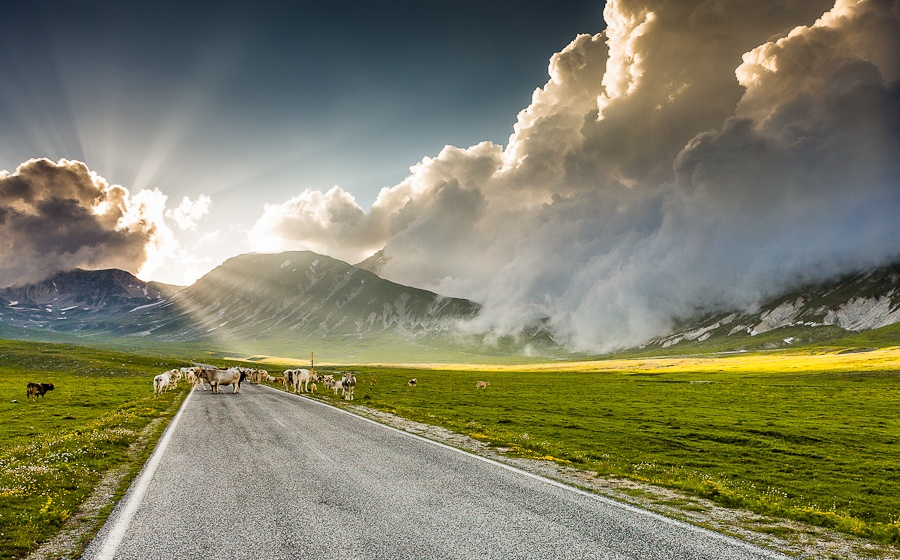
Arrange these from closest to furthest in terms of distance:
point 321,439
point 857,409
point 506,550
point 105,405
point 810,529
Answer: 1. point 506,550
2. point 810,529
3. point 321,439
4. point 105,405
5. point 857,409

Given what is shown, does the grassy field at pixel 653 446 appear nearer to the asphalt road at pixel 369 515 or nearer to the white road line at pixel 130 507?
the white road line at pixel 130 507

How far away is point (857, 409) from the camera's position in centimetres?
5150

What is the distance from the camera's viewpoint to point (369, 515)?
10164 mm

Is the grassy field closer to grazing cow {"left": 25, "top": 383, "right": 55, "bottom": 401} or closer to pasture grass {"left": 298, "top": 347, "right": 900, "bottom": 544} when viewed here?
pasture grass {"left": 298, "top": 347, "right": 900, "bottom": 544}

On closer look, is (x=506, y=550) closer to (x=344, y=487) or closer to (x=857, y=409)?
(x=344, y=487)

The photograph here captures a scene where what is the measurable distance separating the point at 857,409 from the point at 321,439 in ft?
201

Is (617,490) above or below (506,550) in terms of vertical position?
below

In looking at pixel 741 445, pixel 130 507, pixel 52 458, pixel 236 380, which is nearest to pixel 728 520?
pixel 130 507

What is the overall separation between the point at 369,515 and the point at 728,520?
8.59m

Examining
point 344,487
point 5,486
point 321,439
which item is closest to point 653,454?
point 321,439

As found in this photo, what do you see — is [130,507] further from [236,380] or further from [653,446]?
[236,380]

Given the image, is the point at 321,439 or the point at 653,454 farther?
the point at 653,454

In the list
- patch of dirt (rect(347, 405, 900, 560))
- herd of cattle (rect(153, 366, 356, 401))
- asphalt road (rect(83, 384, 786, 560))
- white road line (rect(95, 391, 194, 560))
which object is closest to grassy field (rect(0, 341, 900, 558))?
white road line (rect(95, 391, 194, 560))

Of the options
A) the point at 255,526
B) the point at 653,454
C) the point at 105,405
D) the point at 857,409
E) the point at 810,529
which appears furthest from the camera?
the point at 857,409
